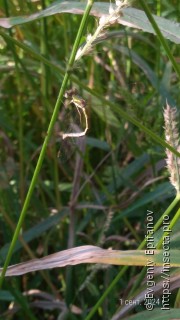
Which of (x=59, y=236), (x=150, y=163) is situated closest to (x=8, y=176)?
(x=59, y=236)

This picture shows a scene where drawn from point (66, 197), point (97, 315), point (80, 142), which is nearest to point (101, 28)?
point (80, 142)

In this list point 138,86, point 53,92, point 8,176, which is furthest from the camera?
point 53,92

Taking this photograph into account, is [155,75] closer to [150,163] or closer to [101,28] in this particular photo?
[150,163]

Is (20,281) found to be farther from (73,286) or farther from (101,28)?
(101,28)

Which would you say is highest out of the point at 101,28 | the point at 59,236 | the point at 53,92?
the point at 101,28

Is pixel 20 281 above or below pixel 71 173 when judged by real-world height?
below

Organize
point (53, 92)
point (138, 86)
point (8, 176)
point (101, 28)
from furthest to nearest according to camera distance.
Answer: point (53, 92), point (138, 86), point (8, 176), point (101, 28)

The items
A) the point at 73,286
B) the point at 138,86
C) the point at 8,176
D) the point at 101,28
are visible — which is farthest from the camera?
the point at 138,86

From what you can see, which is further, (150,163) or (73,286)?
(150,163)

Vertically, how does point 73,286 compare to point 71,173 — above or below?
below
